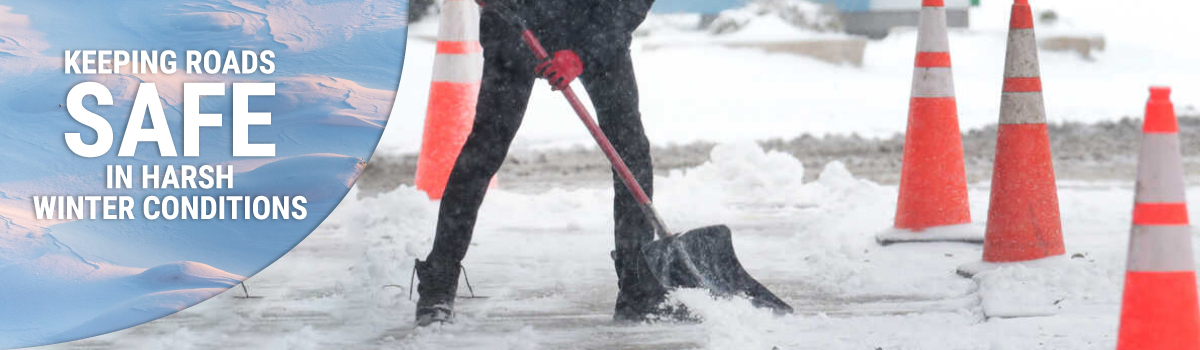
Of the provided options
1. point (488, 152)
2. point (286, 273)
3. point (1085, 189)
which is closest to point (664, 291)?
point (488, 152)

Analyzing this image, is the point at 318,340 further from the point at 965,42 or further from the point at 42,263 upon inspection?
the point at 965,42

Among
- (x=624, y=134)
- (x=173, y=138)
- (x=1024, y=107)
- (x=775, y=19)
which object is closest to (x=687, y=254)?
(x=624, y=134)

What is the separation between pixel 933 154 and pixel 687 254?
169 centimetres

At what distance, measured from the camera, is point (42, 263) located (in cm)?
409

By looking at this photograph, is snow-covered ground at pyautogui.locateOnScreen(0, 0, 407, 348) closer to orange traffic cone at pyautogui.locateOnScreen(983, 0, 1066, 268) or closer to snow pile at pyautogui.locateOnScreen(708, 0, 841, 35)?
orange traffic cone at pyautogui.locateOnScreen(983, 0, 1066, 268)

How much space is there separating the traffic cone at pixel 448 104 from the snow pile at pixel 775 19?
34.3ft

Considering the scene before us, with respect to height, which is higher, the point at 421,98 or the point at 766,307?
the point at 421,98

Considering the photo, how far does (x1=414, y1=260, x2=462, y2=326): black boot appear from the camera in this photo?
12.3ft

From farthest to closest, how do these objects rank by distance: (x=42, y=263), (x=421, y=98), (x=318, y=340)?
(x=421, y=98), (x=42, y=263), (x=318, y=340)

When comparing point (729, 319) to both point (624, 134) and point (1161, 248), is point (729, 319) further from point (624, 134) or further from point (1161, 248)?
point (1161, 248)

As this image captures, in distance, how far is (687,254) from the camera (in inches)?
144

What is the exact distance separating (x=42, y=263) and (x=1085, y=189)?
464 centimetres

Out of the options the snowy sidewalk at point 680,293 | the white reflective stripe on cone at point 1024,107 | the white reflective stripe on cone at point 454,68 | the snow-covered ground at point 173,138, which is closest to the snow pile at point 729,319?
the snowy sidewalk at point 680,293

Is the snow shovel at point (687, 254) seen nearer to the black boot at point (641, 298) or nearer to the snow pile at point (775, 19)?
the black boot at point (641, 298)
